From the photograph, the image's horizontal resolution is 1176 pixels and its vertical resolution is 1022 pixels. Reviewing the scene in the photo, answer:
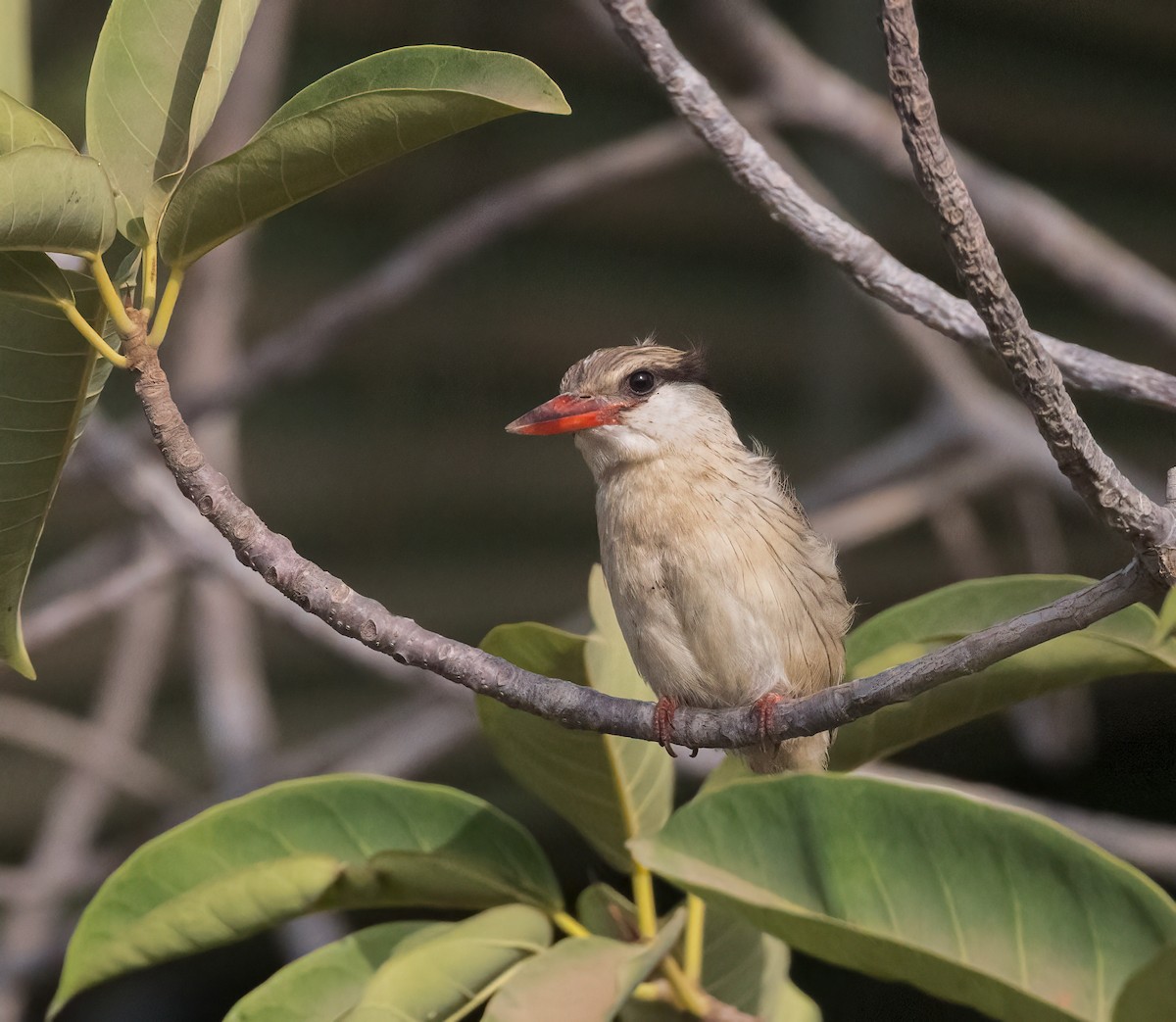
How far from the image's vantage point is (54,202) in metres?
1.12

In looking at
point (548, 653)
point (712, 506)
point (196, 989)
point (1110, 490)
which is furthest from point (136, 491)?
point (196, 989)

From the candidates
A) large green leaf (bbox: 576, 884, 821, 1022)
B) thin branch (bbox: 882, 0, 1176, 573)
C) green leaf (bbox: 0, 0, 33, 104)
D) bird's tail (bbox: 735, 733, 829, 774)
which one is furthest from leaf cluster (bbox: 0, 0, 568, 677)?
bird's tail (bbox: 735, 733, 829, 774)

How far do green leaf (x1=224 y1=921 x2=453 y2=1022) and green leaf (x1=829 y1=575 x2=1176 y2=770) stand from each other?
55 cm

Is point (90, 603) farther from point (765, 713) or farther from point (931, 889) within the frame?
point (931, 889)

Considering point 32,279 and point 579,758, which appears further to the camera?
point 579,758

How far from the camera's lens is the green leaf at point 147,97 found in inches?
51.7

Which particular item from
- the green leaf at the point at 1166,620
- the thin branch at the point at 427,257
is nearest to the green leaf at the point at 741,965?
the green leaf at the point at 1166,620

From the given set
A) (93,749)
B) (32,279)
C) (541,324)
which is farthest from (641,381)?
(541,324)

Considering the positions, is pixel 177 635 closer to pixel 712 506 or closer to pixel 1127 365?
pixel 712 506

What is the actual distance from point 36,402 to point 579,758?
70 cm

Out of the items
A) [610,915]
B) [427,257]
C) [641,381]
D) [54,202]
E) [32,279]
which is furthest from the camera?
[427,257]

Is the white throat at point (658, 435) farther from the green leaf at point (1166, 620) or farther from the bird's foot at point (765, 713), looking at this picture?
the green leaf at point (1166, 620)

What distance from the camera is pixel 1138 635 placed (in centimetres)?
138

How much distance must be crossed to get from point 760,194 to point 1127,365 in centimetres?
50
